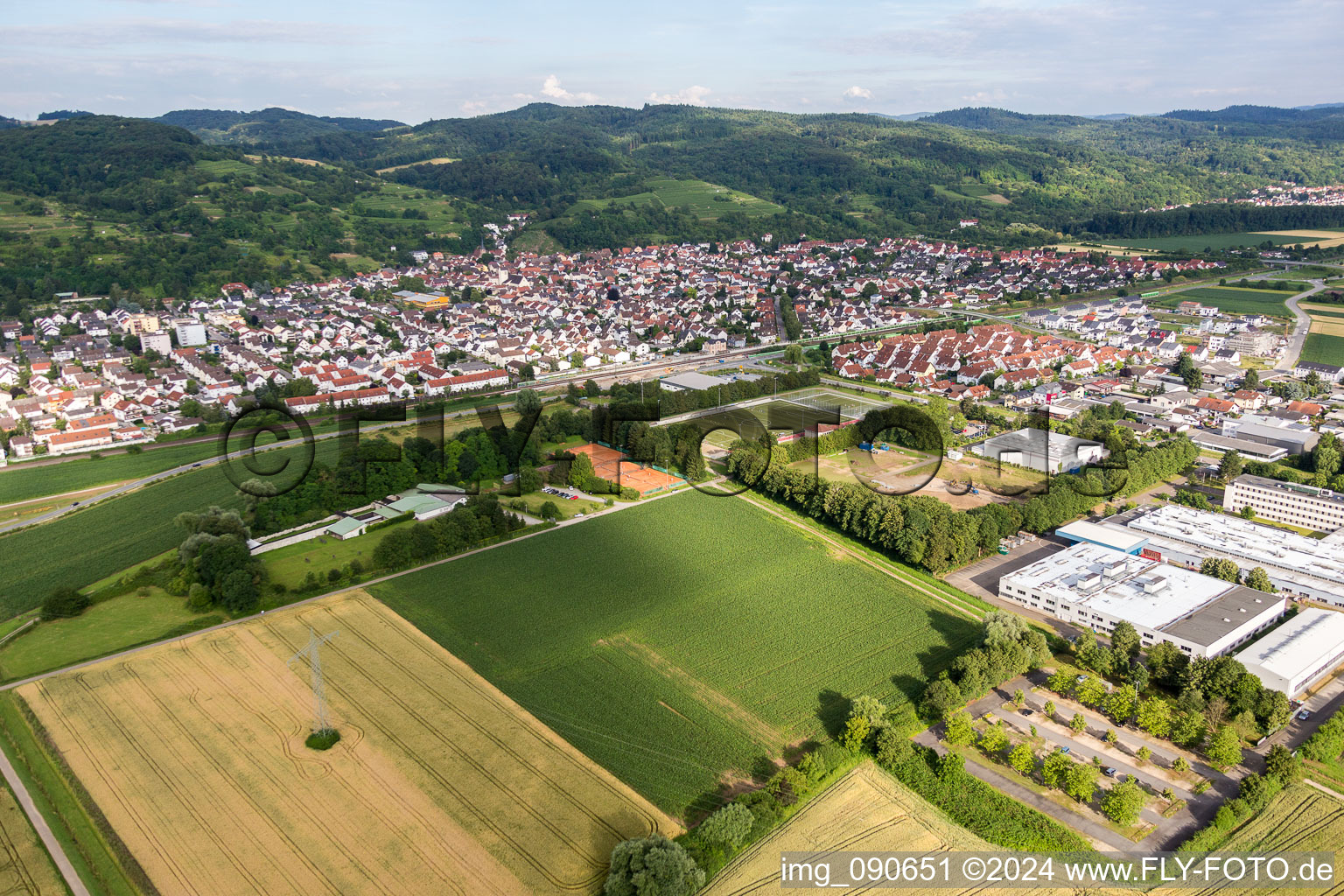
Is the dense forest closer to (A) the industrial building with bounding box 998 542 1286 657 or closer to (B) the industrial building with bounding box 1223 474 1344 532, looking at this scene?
(A) the industrial building with bounding box 998 542 1286 657

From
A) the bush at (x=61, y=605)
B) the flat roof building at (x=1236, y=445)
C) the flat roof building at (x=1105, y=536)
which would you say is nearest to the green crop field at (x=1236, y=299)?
the flat roof building at (x=1236, y=445)

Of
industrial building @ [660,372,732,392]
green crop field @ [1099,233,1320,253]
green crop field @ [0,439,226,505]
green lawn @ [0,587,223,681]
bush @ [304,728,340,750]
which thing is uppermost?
green crop field @ [1099,233,1320,253]

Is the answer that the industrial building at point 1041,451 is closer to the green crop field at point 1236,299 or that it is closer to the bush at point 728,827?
the bush at point 728,827

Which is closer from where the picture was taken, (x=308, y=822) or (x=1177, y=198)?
(x=308, y=822)

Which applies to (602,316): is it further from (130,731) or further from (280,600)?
(130,731)

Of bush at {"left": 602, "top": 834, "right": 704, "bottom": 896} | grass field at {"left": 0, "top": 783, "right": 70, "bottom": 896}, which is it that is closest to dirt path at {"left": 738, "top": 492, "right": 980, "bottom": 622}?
bush at {"left": 602, "top": 834, "right": 704, "bottom": 896}

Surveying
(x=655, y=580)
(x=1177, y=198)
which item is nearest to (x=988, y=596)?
(x=655, y=580)

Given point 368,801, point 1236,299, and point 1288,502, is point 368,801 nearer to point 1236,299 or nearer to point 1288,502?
point 1288,502
